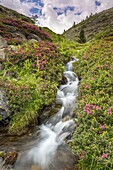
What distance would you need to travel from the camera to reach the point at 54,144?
24.3ft

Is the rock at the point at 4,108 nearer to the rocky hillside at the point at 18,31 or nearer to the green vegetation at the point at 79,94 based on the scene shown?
the green vegetation at the point at 79,94

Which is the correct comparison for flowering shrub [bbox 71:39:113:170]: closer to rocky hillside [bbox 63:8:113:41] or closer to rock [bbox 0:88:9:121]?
rock [bbox 0:88:9:121]

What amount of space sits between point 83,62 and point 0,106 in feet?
25.2

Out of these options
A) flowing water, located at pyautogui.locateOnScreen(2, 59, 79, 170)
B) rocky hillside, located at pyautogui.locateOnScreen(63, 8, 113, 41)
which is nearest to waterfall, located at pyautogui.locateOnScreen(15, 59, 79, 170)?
flowing water, located at pyautogui.locateOnScreen(2, 59, 79, 170)

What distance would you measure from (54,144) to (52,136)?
0.61 meters

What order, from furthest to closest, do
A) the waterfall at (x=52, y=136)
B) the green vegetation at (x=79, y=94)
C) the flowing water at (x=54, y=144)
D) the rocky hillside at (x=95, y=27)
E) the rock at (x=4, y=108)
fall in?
the rocky hillside at (x=95, y=27)
the rock at (x=4, y=108)
the waterfall at (x=52, y=136)
the flowing water at (x=54, y=144)
the green vegetation at (x=79, y=94)

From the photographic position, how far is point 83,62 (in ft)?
44.9

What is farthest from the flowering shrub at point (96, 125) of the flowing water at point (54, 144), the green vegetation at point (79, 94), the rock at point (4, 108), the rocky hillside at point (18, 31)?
the rocky hillside at point (18, 31)

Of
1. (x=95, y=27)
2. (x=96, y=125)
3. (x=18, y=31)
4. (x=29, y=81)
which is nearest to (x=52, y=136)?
(x=96, y=125)

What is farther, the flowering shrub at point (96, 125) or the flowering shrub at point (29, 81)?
the flowering shrub at point (29, 81)

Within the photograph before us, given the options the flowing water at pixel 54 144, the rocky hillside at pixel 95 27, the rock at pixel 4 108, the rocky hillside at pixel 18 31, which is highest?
the rocky hillside at pixel 95 27

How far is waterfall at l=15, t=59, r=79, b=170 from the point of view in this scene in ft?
21.0

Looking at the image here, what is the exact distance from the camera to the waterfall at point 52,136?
6402 mm

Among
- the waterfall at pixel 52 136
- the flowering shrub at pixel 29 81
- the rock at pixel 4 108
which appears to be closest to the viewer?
the waterfall at pixel 52 136
